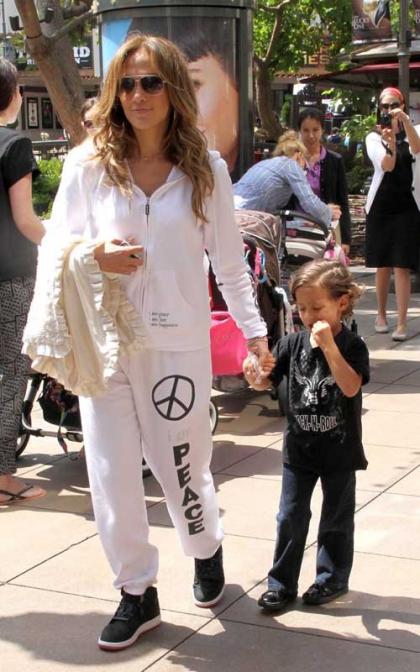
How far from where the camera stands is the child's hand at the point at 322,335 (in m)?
3.92

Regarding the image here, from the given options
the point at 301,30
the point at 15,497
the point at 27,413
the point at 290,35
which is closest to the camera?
the point at 15,497

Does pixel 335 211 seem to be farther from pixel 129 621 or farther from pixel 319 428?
pixel 129 621

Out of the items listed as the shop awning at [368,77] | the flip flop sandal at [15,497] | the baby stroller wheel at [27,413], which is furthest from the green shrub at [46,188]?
the flip flop sandal at [15,497]

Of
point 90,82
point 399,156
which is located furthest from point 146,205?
point 90,82

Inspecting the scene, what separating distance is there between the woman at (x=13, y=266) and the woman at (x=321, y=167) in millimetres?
3450

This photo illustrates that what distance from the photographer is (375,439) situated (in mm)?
6695

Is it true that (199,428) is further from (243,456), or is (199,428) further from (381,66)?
(381,66)

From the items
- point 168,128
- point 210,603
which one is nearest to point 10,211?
point 168,128

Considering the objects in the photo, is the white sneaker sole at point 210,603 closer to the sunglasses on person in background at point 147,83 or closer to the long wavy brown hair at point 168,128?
the long wavy brown hair at point 168,128

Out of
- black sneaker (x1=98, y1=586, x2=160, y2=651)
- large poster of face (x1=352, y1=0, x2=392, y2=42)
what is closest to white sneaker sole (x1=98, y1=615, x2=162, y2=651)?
black sneaker (x1=98, y1=586, x2=160, y2=651)

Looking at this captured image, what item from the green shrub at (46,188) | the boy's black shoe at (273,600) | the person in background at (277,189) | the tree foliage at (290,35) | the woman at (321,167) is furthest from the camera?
the tree foliage at (290,35)

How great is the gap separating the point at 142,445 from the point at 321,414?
Answer: 641 millimetres

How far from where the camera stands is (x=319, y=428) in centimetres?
414

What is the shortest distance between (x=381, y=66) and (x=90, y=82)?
3227cm
